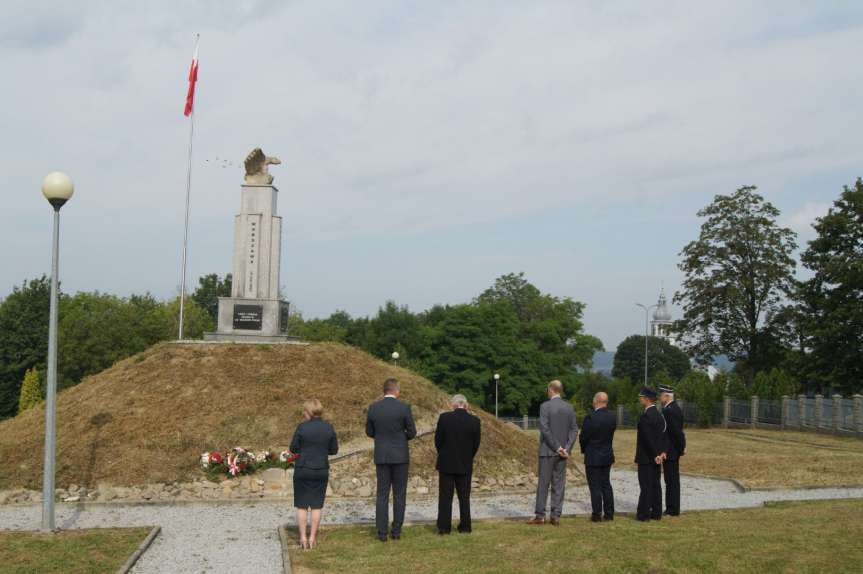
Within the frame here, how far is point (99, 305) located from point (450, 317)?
2823 cm

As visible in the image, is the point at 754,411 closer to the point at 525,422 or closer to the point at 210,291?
the point at 525,422

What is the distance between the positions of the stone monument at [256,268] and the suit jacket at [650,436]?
41.7 feet

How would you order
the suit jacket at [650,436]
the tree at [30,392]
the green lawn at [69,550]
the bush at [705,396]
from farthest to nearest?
the tree at [30,392] → the bush at [705,396] → the suit jacket at [650,436] → the green lawn at [69,550]

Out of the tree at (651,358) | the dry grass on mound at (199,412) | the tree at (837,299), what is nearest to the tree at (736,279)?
the tree at (837,299)

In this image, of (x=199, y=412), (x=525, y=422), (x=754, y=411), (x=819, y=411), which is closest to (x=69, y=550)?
(x=199, y=412)

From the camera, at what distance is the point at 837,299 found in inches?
1640

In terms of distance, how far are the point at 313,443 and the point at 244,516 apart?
13.8 ft

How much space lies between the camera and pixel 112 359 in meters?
49.1

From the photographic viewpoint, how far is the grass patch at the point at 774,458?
1803cm

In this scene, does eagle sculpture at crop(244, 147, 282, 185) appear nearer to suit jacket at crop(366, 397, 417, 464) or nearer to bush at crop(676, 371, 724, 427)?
suit jacket at crop(366, 397, 417, 464)

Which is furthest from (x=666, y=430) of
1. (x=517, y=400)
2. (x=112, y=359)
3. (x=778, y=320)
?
(x=517, y=400)

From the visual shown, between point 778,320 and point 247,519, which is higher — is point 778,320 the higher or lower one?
the higher one

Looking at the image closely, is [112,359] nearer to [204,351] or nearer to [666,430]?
[204,351]

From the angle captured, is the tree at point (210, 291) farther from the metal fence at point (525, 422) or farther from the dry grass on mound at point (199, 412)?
the dry grass on mound at point (199, 412)
